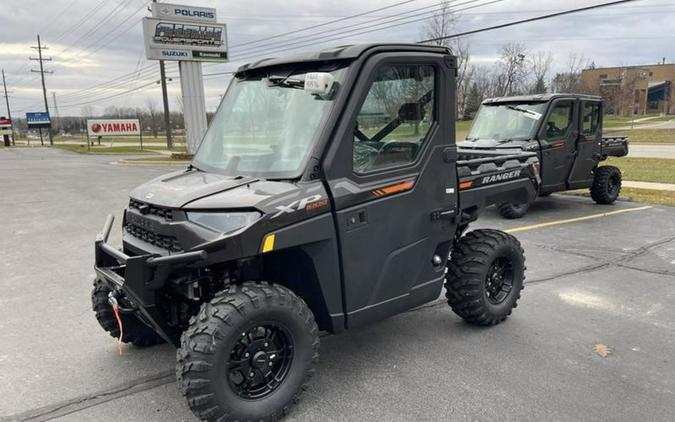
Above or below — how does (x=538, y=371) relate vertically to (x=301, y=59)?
below

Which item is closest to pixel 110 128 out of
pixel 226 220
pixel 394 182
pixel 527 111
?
pixel 527 111

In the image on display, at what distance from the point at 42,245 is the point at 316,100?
645cm

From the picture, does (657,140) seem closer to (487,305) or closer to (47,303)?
(487,305)

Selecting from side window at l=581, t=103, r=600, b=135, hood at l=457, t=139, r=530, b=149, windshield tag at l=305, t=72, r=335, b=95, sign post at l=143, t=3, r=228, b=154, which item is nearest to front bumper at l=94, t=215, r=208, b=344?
windshield tag at l=305, t=72, r=335, b=95

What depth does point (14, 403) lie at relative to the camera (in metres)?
3.31

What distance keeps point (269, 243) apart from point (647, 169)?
16.6m

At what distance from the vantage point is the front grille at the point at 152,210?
305 centimetres

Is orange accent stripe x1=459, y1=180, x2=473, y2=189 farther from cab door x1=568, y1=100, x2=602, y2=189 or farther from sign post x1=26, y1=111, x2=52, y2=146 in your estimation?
sign post x1=26, y1=111, x2=52, y2=146

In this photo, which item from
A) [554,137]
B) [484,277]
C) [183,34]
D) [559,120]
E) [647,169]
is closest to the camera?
[484,277]

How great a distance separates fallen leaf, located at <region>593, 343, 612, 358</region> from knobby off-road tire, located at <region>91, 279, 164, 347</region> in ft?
11.9

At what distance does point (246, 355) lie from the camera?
2.99 metres

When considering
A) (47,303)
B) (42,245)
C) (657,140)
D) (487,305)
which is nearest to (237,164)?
(487,305)

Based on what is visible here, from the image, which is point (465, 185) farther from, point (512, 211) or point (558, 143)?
point (558, 143)

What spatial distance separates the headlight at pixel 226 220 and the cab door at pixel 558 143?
26.0 ft
